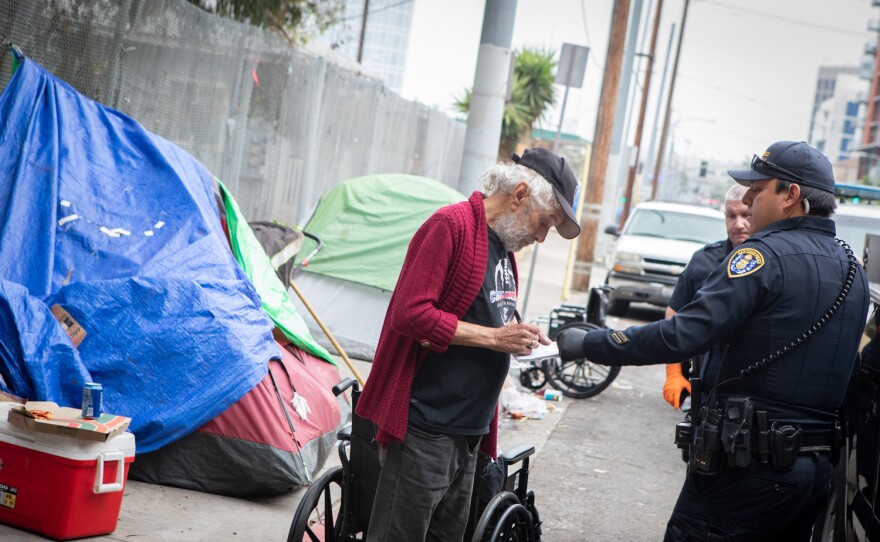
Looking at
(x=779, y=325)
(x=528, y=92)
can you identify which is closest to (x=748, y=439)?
(x=779, y=325)

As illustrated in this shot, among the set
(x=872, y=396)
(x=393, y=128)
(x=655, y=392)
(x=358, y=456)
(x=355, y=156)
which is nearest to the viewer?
(x=872, y=396)

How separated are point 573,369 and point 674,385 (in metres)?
4.75

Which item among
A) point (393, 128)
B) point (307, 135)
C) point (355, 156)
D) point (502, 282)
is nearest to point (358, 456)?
point (502, 282)

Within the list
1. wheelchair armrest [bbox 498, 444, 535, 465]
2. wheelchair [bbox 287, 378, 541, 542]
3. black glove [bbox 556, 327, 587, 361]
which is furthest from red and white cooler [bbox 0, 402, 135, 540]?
black glove [bbox 556, 327, 587, 361]

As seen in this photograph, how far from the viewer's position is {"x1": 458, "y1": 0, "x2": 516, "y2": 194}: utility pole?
30.0 ft

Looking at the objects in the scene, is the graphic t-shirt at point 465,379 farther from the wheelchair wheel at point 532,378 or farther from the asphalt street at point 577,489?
the wheelchair wheel at point 532,378

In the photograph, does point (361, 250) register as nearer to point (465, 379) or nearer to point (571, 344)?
point (571, 344)

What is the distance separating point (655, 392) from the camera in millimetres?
10578

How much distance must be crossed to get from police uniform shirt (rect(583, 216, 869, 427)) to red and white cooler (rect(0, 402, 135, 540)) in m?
2.41

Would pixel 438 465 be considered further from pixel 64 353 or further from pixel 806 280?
pixel 64 353

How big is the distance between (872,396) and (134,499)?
353 centimetres

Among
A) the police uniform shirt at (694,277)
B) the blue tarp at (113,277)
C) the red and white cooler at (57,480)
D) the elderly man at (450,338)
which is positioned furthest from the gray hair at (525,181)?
the blue tarp at (113,277)

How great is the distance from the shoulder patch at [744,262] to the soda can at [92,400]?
2.73 m

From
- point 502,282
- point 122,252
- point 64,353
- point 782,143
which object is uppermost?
Answer: point 782,143
